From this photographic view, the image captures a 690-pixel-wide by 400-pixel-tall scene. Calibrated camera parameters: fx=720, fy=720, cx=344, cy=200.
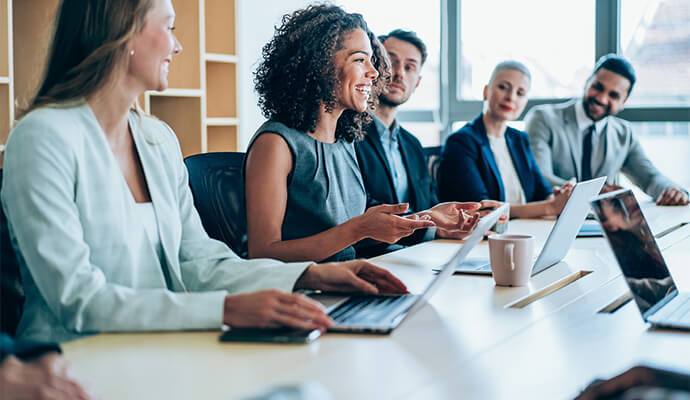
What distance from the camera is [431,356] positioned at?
1.00 m

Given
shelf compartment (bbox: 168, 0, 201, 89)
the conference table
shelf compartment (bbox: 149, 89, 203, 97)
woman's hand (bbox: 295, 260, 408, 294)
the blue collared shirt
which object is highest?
shelf compartment (bbox: 168, 0, 201, 89)

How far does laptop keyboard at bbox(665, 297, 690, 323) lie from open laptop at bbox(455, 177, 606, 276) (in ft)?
1.08

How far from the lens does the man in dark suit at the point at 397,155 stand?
98.7 inches

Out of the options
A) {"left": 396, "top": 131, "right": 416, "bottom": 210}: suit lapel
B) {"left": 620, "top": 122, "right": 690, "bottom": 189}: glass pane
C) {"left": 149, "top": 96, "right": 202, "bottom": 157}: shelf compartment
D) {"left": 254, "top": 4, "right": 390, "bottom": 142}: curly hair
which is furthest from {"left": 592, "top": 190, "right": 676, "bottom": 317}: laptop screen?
{"left": 620, "top": 122, "right": 690, "bottom": 189}: glass pane

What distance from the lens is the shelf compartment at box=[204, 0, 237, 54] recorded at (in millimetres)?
4109

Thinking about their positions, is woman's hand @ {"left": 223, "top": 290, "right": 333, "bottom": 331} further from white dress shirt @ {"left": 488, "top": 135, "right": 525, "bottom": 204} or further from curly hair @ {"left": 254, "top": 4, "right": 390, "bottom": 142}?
white dress shirt @ {"left": 488, "top": 135, "right": 525, "bottom": 204}

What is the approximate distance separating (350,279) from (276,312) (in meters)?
0.28

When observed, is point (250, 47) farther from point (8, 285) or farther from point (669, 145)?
point (8, 285)

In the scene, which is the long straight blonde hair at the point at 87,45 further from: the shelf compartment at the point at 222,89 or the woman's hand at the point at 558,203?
the shelf compartment at the point at 222,89

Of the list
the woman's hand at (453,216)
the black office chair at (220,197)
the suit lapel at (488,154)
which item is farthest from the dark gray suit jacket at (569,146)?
the black office chair at (220,197)

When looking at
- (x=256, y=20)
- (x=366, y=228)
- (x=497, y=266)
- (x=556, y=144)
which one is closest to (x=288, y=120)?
(x=366, y=228)

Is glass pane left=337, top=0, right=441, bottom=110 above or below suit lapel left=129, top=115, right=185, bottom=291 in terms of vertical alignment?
above

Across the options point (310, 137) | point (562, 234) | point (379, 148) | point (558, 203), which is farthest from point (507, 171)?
point (562, 234)

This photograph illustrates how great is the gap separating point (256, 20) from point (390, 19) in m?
1.44
